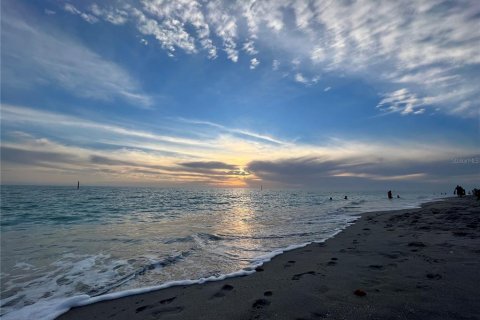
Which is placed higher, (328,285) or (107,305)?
(328,285)

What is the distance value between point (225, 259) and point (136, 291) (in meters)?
3.19

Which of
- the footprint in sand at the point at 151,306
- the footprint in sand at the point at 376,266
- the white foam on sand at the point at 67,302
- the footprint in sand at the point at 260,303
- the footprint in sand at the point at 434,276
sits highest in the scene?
the footprint in sand at the point at 434,276

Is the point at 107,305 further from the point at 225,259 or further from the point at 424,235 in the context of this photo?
the point at 424,235

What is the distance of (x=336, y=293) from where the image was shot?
4.62 meters

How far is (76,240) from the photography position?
12086 millimetres

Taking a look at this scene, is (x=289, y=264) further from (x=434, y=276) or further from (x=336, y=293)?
(x=434, y=276)

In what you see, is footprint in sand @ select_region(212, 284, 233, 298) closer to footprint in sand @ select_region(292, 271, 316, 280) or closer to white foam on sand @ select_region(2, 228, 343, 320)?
white foam on sand @ select_region(2, 228, 343, 320)

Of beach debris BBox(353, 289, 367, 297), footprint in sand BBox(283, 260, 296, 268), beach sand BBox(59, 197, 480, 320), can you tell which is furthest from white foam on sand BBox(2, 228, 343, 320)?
beach debris BBox(353, 289, 367, 297)

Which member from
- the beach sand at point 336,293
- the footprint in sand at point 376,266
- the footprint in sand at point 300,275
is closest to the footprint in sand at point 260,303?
the beach sand at point 336,293

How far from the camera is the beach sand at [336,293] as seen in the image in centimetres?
389

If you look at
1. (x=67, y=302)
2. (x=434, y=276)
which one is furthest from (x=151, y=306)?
(x=434, y=276)

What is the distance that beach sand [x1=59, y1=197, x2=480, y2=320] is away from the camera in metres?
3.89

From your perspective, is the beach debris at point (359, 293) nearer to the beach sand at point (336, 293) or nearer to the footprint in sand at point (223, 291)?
the beach sand at point (336, 293)

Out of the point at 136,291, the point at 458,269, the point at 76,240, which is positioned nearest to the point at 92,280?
the point at 136,291
